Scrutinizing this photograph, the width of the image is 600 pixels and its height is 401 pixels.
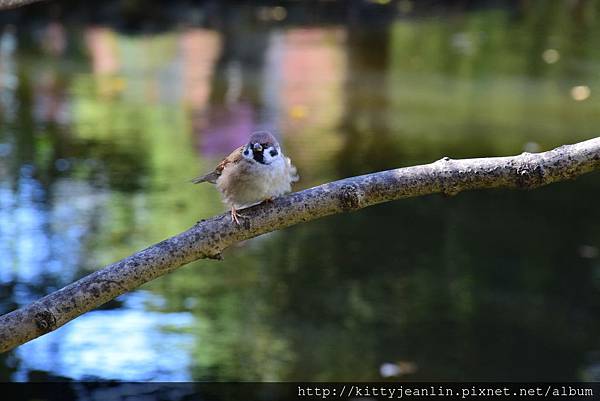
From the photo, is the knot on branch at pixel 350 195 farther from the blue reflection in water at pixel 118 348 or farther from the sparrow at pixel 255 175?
the blue reflection in water at pixel 118 348

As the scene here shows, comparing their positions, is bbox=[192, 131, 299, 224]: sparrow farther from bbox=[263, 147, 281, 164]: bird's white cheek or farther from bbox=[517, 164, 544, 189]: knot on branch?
bbox=[517, 164, 544, 189]: knot on branch

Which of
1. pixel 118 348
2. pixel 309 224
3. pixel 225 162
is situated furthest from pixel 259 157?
pixel 309 224

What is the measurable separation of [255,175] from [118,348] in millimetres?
1879

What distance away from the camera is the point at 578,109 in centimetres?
870

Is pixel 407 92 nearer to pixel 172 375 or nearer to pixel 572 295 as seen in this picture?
pixel 572 295

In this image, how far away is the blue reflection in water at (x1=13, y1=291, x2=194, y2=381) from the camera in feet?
13.9

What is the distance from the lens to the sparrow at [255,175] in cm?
279

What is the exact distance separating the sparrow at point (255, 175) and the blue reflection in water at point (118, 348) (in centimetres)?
152

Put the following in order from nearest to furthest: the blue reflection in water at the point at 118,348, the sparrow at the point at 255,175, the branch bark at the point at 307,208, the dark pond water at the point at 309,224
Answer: the branch bark at the point at 307,208
the sparrow at the point at 255,175
the blue reflection in water at the point at 118,348
the dark pond water at the point at 309,224

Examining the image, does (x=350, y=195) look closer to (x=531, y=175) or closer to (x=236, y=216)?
(x=236, y=216)

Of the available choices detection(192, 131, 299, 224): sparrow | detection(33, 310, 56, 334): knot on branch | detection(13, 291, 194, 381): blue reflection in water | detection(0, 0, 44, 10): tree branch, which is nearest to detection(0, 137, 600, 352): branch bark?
detection(33, 310, 56, 334): knot on branch

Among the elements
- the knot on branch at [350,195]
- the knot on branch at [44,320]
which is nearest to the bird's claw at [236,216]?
the knot on branch at [350,195]

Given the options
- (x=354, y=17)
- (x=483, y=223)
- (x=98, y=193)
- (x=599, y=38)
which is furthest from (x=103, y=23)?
(x=483, y=223)

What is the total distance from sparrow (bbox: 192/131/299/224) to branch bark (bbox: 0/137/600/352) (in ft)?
1.00
